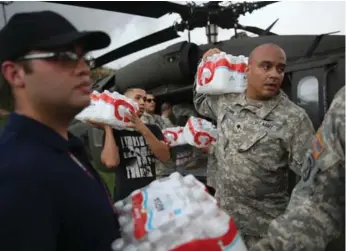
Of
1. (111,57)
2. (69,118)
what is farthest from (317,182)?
(111,57)

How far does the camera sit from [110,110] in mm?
2785

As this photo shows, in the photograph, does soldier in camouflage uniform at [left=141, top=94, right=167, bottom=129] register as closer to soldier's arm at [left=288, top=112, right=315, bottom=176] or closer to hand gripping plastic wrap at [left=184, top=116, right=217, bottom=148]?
hand gripping plastic wrap at [left=184, top=116, right=217, bottom=148]

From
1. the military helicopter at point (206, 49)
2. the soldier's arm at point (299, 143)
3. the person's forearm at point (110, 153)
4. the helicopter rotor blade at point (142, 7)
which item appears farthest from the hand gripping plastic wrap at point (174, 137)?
the helicopter rotor blade at point (142, 7)

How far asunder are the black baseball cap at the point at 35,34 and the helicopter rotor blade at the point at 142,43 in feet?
18.3

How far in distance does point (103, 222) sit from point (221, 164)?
1.50 m

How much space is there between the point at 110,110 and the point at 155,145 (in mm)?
389

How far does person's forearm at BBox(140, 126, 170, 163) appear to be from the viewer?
110 inches

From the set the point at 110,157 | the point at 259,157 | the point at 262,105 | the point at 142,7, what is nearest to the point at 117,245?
the point at 259,157

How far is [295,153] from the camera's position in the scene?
2146mm

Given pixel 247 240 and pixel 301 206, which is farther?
pixel 247 240

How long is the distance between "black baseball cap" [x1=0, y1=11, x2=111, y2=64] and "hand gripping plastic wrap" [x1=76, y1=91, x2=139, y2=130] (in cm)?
164

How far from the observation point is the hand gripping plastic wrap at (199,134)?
3.27 metres

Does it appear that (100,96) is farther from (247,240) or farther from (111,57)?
(111,57)

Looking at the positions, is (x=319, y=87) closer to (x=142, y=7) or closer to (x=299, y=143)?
(x=299, y=143)
